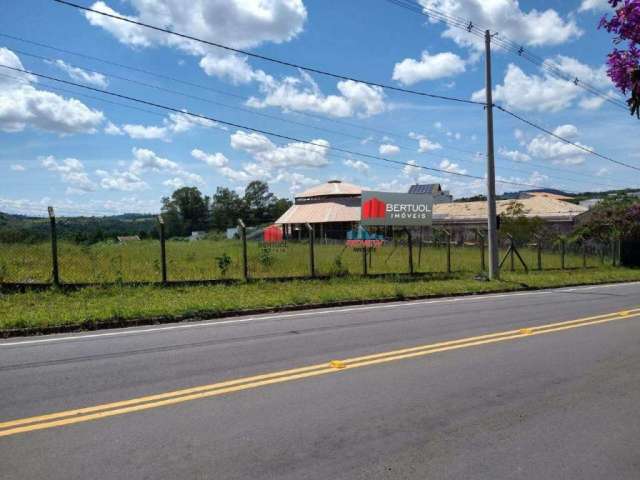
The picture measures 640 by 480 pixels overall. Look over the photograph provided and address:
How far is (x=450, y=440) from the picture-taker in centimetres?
462

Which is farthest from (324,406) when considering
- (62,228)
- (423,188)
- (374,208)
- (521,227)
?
(423,188)

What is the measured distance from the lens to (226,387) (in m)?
6.02

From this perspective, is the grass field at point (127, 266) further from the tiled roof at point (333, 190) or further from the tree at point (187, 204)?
the tree at point (187, 204)

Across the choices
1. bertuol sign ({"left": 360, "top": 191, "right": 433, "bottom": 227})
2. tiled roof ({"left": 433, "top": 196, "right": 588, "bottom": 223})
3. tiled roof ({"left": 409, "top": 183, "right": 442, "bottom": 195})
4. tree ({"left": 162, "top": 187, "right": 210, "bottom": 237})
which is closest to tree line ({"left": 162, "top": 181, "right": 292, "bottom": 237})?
tree ({"left": 162, "top": 187, "right": 210, "bottom": 237})

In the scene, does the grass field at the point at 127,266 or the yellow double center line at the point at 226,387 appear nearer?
the yellow double center line at the point at 226,387

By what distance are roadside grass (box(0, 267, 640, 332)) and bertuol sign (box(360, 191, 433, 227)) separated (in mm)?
3542

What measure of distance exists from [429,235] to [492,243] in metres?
37.0

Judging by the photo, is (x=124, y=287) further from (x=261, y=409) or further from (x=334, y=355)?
(x=261, y=409)

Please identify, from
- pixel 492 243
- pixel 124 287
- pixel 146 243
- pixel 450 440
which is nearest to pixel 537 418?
pixel 450 440

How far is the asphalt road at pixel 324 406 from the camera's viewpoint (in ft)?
13.6

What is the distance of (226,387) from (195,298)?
7214 millimetres

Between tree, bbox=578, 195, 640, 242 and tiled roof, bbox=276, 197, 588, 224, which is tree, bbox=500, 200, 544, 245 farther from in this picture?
tiled roof, bbox=276, 197, 588, 224

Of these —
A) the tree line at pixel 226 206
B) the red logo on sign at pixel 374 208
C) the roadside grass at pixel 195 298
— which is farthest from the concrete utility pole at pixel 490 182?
the tree line at pixel 226 206

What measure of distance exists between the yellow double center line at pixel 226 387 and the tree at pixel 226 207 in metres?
112
